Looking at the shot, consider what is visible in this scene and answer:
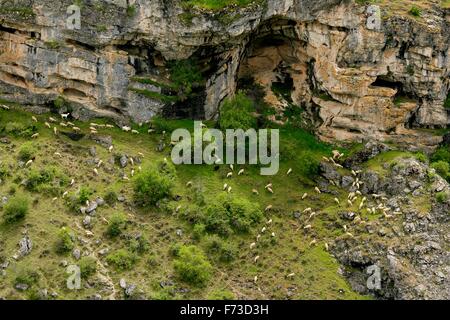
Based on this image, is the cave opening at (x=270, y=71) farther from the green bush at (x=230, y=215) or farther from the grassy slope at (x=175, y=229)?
the green bush at (x=230, y=215)

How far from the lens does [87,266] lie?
49781 millimetres

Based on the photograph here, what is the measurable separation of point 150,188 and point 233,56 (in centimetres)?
998

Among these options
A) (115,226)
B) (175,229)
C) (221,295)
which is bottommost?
(221,295)

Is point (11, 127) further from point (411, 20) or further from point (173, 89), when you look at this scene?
point (411, 20)

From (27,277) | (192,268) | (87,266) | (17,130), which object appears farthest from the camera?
(17,130)

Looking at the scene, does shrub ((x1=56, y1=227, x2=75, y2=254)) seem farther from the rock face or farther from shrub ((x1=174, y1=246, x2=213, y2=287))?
the rock face

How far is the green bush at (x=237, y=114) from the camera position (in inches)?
2295

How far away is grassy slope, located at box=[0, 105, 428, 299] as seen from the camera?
165ft

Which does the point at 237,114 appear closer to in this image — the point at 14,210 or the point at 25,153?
the point at 25,153

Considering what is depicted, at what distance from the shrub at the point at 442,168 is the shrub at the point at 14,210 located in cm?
2195

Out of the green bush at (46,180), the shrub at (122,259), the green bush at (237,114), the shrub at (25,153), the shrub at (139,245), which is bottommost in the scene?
the shrub at (122,259)

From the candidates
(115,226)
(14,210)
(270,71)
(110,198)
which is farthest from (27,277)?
(270,71)

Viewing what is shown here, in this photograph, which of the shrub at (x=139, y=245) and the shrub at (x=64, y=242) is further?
the shrub at (x=139, y=245)

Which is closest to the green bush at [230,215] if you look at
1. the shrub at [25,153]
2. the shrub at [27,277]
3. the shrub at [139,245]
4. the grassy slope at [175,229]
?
the grassy slope at [175,229]
